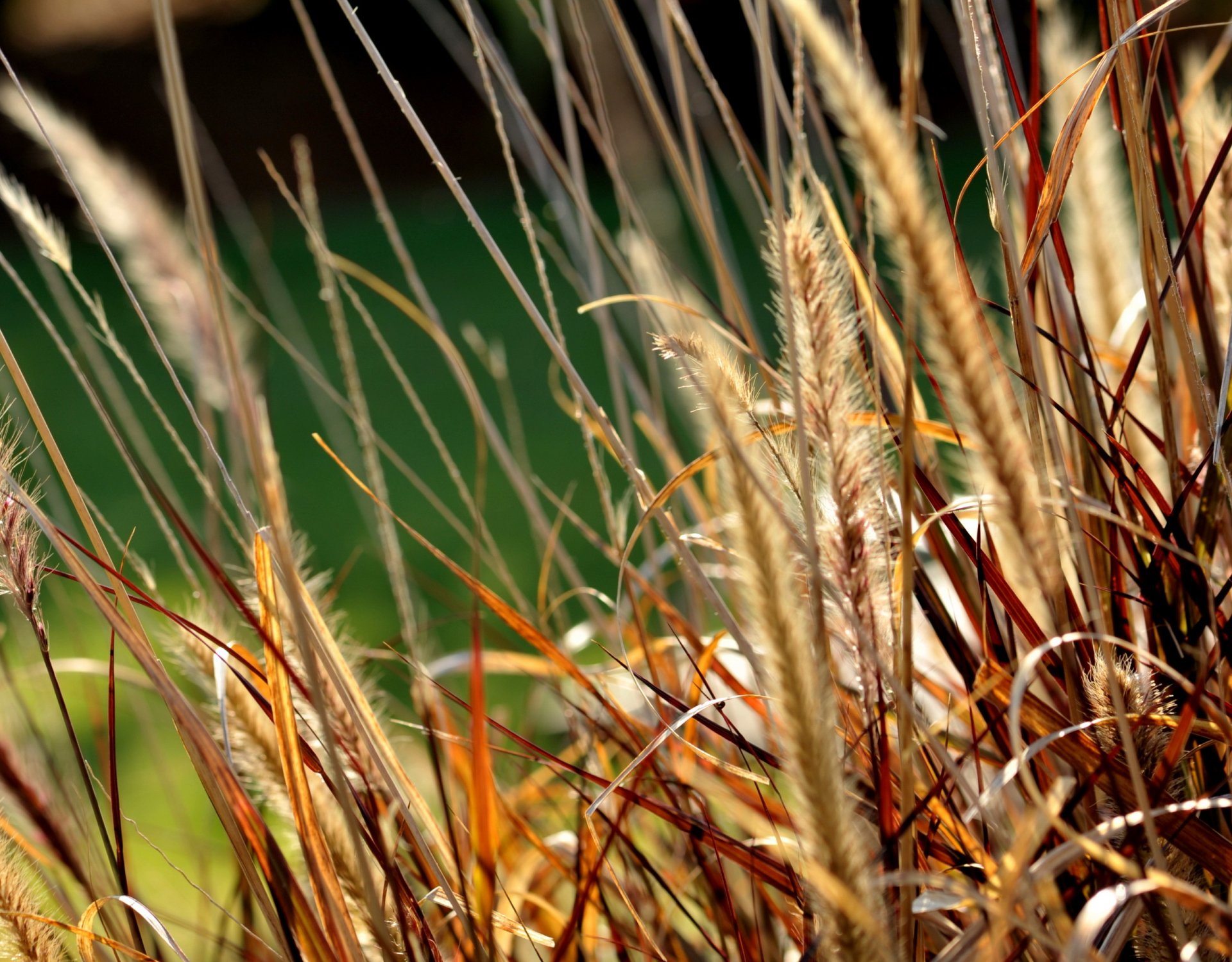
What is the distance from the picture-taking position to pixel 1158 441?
39 centimetres

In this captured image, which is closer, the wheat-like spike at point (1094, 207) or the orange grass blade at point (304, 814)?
the orange grass blade at point (304, 814)

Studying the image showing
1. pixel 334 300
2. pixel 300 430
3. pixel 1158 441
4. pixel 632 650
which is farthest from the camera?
pixel 300 430

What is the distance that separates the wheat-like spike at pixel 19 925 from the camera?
0.28 meters

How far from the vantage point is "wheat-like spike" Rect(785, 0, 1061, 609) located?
0.19 meters

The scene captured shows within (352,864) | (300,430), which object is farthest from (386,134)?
(352,864)

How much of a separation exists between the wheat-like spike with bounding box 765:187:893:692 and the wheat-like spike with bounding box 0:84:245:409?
39 cm

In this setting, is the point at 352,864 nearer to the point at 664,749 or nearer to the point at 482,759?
the point at 482,759

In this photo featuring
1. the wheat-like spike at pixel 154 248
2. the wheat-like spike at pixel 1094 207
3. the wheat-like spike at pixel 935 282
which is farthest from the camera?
the wheat-like spike at pixel 154 248

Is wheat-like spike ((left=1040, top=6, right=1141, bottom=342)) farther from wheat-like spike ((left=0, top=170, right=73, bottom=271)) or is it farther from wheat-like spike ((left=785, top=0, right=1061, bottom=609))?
wheat-like spike ((left=0, top=170, right=73, bottom=271))

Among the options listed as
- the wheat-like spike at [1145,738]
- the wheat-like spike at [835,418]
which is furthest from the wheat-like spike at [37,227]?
the wheat-like spike at [1145,738]

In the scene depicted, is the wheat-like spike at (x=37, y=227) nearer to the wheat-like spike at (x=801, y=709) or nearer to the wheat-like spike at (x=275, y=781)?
the wheat-like spike at (x=275, y=781)

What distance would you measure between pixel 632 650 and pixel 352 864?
0.30 m

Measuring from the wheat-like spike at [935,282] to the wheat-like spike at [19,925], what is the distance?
0.86 feet

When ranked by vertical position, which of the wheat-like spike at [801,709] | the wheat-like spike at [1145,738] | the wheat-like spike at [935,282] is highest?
the wheat-like spike at [935,282]
